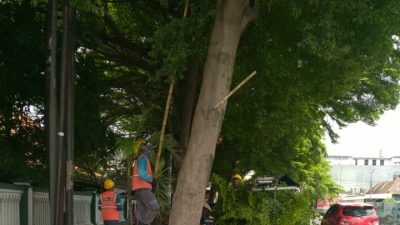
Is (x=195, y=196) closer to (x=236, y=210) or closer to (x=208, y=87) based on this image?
(x=208, y=87)

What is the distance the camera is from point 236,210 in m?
12.1

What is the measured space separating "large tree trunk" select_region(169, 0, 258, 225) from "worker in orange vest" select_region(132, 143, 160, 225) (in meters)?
0.37

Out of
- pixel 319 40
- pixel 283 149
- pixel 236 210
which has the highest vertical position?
pixel 319 40

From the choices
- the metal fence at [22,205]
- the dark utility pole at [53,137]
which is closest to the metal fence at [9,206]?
the metal fence at [22,205]

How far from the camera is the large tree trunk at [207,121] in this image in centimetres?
841

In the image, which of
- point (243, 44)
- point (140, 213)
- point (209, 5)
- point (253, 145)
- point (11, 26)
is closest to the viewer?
point (140, 213)

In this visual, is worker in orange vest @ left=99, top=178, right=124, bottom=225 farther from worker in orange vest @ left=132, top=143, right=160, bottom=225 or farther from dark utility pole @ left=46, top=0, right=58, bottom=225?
dark utility pole @ left=46, top=0, right=58, bottom=225

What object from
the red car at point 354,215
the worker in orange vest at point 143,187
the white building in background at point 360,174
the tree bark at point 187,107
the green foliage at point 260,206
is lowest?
the white building in background at point 360,174

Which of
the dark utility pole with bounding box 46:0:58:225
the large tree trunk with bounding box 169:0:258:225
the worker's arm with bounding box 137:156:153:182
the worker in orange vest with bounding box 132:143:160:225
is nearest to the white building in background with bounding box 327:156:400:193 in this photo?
the large tree trunk with bounding box 169:0:258:225

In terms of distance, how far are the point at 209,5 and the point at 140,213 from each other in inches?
171

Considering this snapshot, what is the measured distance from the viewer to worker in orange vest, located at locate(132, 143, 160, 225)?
833 cm

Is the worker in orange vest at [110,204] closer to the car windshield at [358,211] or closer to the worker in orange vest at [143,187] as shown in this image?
the worker in orange vest at [143,187]

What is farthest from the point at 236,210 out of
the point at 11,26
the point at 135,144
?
the point at 11,26

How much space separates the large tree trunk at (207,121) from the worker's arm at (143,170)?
55cm
